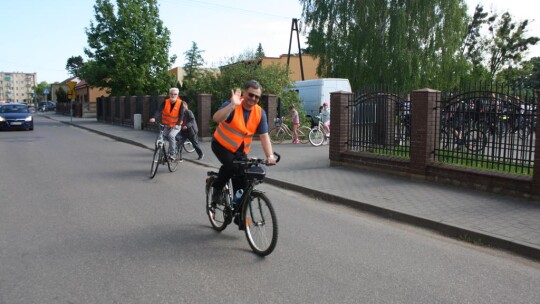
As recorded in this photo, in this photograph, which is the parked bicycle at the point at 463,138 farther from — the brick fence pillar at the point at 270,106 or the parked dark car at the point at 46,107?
the parked dark car at the point at 46,107

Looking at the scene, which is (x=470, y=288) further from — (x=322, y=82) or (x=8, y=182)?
(x=322, y=82)

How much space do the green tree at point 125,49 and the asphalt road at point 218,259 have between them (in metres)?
28.4

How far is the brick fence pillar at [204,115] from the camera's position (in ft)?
62.2

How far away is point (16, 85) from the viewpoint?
639 feet

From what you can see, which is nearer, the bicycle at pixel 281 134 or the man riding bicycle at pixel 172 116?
the man riding bicycle at pixel 172 116

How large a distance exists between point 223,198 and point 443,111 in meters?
5.42

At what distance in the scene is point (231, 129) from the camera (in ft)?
17.1

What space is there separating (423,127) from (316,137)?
25.6ft

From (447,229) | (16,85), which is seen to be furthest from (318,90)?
(16,85)

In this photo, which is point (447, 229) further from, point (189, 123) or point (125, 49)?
point (125, 49)

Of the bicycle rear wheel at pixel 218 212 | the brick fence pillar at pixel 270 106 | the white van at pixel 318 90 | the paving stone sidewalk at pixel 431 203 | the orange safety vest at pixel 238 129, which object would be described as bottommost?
the paving stone sidewalk at pixel 431 203

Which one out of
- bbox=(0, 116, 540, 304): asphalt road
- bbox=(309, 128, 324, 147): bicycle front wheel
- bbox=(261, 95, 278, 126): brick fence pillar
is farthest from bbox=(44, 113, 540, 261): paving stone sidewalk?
bbox=(261, 95, 278, 126): brick fence pillar

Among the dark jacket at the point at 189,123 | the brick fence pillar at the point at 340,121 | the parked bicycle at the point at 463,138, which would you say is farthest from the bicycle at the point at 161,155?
the parked bicycle at the point at 463,138

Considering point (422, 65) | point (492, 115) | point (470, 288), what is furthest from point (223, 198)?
point (422, 65)
